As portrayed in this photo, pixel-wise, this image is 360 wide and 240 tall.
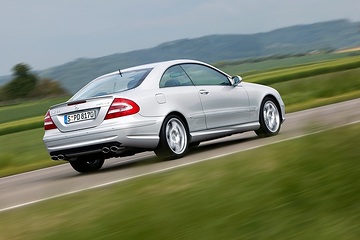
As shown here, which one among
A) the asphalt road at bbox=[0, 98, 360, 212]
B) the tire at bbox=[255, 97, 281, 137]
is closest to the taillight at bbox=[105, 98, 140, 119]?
the asphalt road at bbox=[0, 98, 360, 212]

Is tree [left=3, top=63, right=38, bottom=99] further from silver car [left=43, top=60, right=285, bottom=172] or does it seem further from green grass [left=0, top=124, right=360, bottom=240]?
green grass [left=0, top=124, right=360, bottom=240]

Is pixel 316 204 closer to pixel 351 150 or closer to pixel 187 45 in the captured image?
pixel 351 150

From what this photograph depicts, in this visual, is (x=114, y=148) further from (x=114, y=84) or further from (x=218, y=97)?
(x=218, y=97)

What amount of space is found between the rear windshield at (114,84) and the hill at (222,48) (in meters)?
99.5

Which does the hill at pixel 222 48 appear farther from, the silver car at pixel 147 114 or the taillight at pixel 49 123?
the taillight at pixel 49 123

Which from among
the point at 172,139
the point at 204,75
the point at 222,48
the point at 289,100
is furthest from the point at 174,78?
the point at 222,48

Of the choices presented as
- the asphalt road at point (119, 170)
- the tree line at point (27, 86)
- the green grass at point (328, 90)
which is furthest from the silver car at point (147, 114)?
the tree line at point (27, 86)

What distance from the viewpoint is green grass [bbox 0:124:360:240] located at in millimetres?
5090

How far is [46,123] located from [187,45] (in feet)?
431

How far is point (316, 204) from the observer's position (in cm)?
549

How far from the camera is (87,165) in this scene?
1329 cm

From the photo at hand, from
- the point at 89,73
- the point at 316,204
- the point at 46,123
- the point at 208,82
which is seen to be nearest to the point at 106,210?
the point at 316,204

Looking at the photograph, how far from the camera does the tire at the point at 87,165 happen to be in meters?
13.1

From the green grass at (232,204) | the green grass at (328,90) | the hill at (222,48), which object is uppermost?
the green grass at (232,204)
